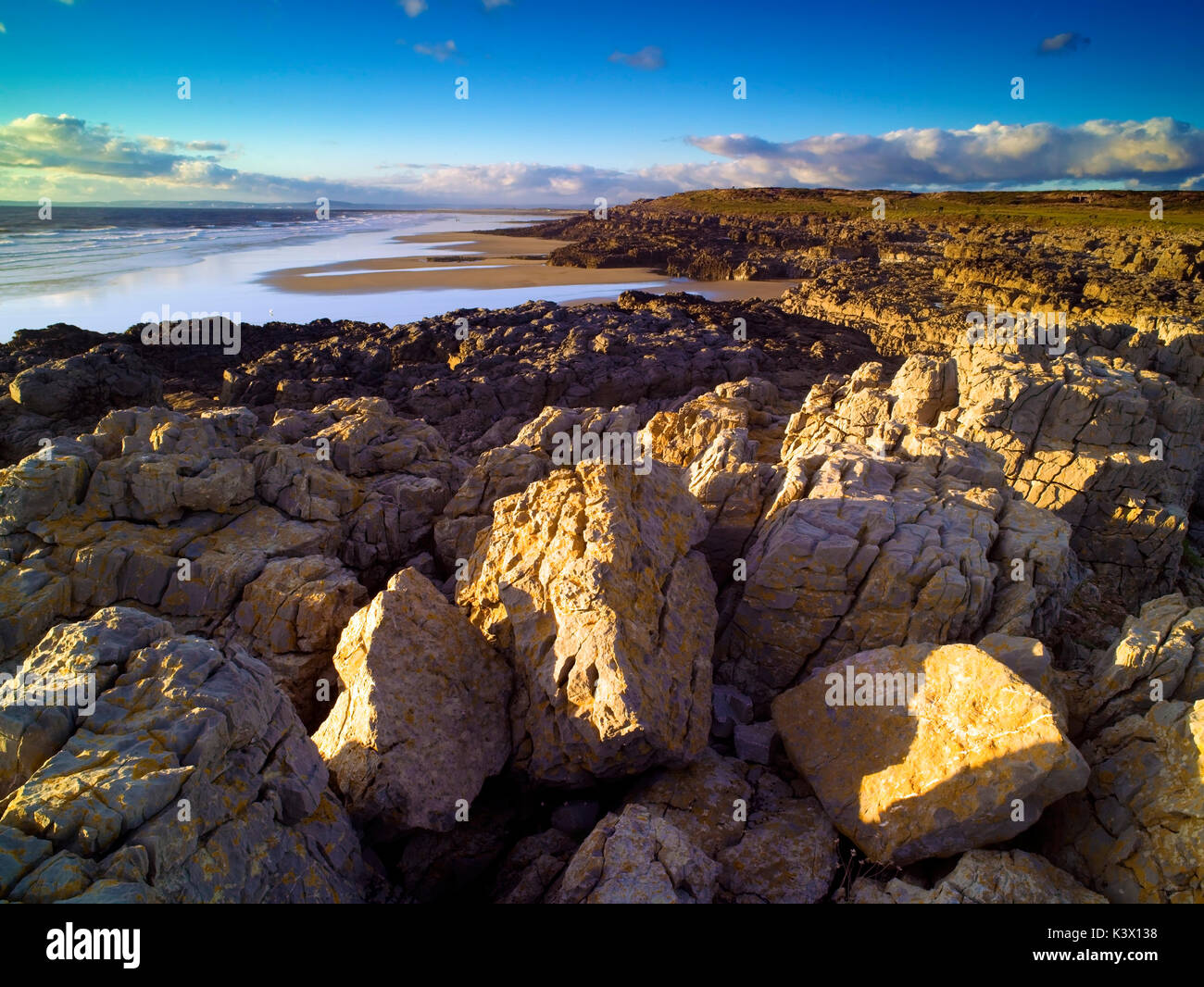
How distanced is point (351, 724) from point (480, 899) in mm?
2323

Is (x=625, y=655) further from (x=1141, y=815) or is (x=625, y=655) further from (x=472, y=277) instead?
(x=472, y=277)

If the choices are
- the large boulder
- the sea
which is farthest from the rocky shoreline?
the sea

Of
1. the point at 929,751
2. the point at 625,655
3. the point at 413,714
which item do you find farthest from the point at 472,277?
the point at 929,751

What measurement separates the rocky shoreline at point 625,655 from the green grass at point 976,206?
268 ft

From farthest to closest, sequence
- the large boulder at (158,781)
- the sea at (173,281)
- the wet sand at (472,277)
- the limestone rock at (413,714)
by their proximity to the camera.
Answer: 1. the wet sand at (472,277)
2. the sea at (173,281)
3. the limestone rock at (413,714)
4. the large boulder at (158,781)

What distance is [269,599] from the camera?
10.0 meters

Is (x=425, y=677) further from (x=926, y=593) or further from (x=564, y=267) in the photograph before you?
(x=564, y=267)

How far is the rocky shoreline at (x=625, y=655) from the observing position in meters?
5.58

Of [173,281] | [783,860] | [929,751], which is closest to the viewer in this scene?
[783,860]

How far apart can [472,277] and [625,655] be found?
2299 inches

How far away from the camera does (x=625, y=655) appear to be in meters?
7.31

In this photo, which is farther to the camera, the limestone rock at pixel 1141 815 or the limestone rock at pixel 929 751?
the limestone rock at pixel 929 751

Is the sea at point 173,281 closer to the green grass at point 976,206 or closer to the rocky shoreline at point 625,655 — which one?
the rocky shoreline at point 625,655

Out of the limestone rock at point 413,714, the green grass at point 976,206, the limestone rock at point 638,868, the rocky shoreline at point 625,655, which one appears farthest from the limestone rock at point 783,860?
the green grass at point 976,206
